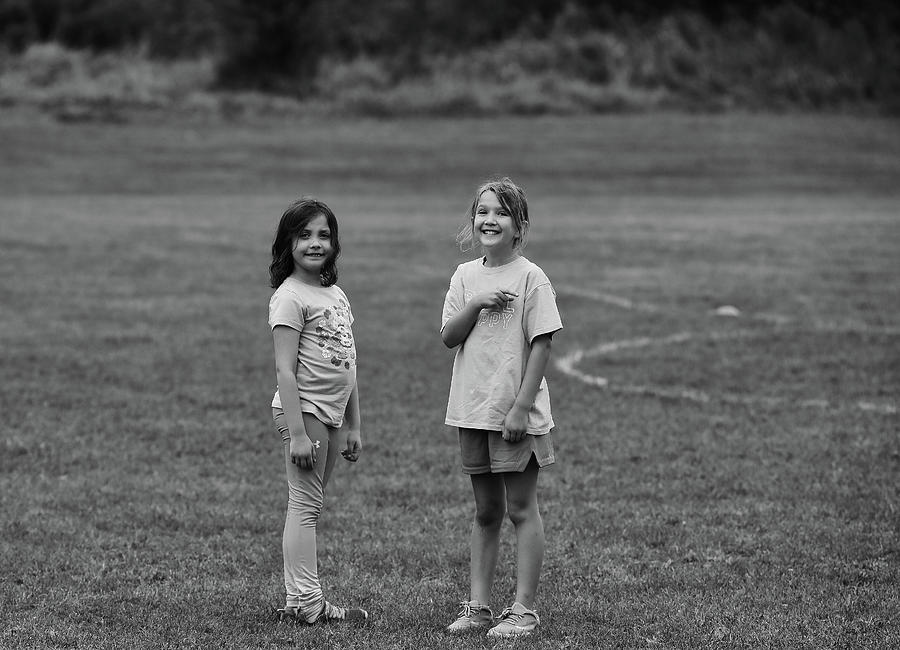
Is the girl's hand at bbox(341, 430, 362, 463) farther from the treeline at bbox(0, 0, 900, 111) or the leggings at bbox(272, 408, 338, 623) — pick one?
the treeline at bbox(0, 0, 900, 111)

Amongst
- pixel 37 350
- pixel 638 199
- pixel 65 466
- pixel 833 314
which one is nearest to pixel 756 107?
pixel 638 199

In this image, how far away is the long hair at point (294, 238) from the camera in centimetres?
469

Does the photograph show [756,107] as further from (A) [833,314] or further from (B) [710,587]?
(B) [710,587]

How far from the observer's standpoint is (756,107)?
38.8m

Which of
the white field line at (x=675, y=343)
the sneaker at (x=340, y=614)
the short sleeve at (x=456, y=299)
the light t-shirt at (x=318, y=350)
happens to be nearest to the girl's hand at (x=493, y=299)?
the short sleeve at (x=456, y=299)

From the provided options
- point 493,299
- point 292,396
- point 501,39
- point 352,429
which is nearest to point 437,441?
point 352,429

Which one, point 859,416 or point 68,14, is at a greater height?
point 68,14

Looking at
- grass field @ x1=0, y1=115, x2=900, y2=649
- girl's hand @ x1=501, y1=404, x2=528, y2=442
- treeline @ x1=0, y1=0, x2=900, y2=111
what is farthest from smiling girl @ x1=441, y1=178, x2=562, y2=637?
treeline @ x1=0, y1=0, x2=900, y2=111

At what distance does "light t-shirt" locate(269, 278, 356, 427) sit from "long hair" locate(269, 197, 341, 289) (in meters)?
0.07

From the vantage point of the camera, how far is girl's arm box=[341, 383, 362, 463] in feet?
15.9

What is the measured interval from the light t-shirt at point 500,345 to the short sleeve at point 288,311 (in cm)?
52

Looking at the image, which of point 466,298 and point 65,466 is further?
point 65,466

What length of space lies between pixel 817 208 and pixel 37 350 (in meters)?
16.9

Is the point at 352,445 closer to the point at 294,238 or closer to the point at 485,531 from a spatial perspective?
the point at 485,531
